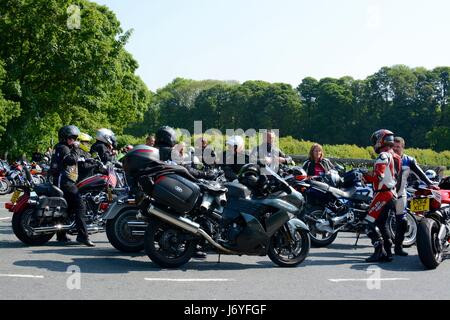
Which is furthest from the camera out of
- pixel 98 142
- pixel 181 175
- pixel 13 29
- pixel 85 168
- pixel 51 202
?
pixel 13 29

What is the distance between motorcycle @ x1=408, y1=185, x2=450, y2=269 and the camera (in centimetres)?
780

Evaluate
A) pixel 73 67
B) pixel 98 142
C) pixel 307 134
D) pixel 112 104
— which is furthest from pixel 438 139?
pixel 98 142

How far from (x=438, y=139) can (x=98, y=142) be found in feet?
213

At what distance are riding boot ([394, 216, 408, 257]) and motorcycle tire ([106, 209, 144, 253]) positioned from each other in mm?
3674

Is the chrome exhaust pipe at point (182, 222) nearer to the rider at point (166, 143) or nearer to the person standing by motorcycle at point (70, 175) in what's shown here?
the rider at point (166, 143)

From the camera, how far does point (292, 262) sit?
788 cm

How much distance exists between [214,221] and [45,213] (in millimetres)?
2637

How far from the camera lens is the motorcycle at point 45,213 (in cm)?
886

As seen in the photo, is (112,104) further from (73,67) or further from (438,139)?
(438,139)

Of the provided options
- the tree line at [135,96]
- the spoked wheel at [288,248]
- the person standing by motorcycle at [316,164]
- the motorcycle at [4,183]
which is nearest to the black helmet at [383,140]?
the spoked wheel at [288,248]

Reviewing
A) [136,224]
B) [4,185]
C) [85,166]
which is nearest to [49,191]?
[85,166]

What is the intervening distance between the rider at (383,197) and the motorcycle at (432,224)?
434 mm

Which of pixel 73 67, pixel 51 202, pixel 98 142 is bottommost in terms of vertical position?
pixel 51 202

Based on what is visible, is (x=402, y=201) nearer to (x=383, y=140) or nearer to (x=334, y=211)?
(x=383, y=140)
